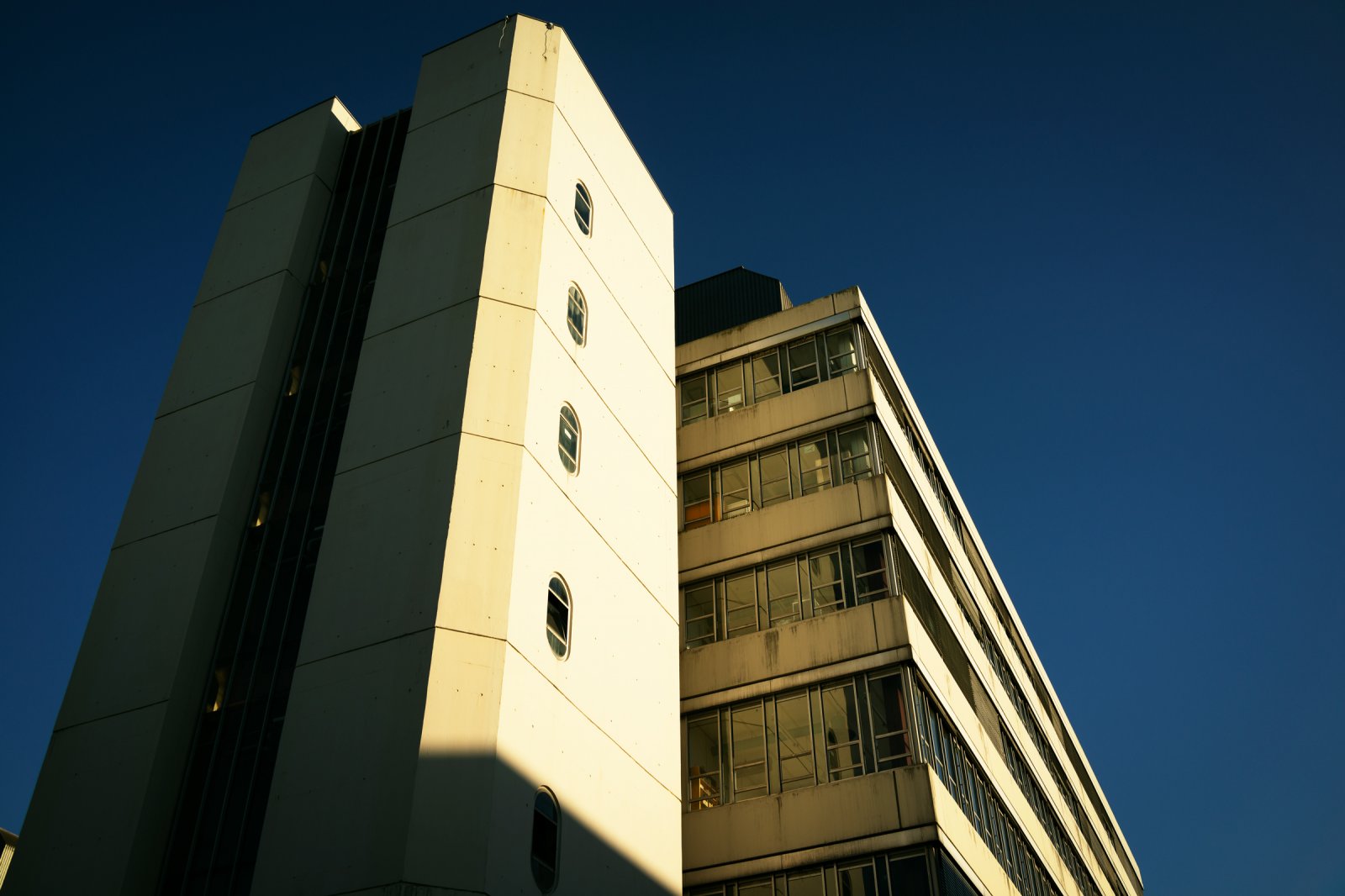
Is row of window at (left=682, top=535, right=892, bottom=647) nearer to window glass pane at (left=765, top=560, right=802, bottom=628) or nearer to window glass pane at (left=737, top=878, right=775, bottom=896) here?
window glass pane at (left=765, top=560, right=802, bottom=628)

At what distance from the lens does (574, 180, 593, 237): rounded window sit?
33406mm

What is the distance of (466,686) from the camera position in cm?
2258

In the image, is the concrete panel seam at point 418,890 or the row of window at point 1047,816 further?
the row of window at point 1047,816

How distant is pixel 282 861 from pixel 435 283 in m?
13.4

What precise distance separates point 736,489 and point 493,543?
14.8 metres

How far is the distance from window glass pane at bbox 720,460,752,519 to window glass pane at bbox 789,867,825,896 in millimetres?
11037

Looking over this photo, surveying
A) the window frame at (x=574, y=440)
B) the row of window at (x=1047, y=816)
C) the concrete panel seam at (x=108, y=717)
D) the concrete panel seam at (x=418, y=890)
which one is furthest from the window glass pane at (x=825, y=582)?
the concrete panel seam at (x=108, y=717)

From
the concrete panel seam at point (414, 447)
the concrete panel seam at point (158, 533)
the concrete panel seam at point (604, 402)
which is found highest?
the concrete panel seam at point (604, 402)

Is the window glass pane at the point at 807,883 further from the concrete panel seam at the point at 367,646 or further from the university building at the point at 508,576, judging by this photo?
the concrete panel seam at the point at 367,646

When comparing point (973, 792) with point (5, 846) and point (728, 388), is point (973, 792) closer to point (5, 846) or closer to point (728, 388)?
point (728, 388)

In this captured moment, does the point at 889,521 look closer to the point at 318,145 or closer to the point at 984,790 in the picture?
the point at 984,790

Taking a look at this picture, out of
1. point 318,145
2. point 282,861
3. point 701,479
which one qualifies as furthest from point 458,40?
point 282,861

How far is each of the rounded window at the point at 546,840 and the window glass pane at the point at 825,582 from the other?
12.4 meters

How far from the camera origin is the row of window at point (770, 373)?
130ft
